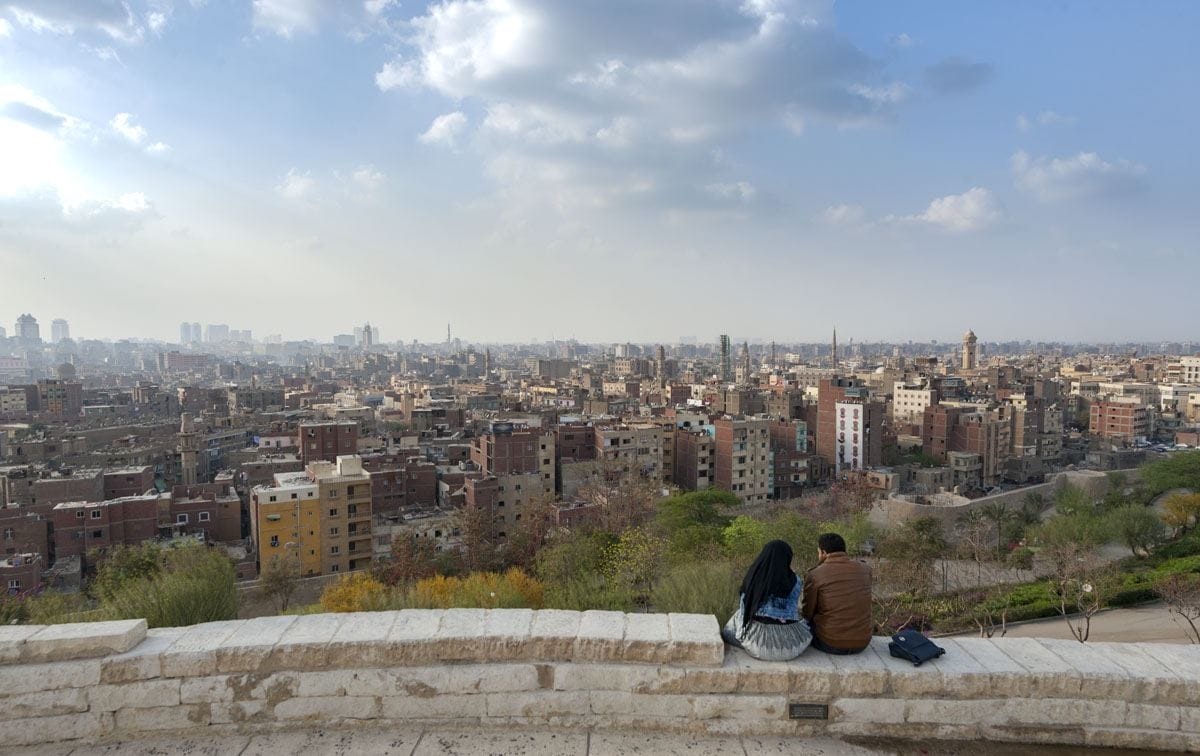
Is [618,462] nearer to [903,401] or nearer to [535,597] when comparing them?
[535,597]

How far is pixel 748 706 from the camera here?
294cm

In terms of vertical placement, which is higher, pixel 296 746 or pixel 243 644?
pixel 243 644

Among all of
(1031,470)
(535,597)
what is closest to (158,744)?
(535,597)

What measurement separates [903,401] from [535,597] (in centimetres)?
4748

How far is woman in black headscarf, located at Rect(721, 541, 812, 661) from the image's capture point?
3068mm

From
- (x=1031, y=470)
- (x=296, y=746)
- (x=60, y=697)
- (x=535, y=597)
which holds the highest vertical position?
(x=60, y=697)

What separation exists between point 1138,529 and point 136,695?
80.4 feet

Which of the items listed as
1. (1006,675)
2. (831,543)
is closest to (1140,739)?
(1006,675)

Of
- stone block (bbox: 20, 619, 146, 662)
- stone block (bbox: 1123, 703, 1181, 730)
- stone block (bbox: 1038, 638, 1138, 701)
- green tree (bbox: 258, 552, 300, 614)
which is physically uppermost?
stone block (bbox: 20, 619, 146, 662)

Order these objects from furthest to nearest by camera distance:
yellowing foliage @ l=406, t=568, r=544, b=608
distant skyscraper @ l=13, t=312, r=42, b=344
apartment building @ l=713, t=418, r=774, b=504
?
distant skyscraper @ l=13, t=312, r=42, b=344 → apartment building @ l=713, t=418, r=774, b=504 → yellowing foliage @ l=406, t=568, r=544, b=608

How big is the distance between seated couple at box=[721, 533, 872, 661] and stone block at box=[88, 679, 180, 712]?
237 centimetres

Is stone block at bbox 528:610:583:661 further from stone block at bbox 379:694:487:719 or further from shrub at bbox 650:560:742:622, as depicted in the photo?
shrub at bbox 650:560:742:622

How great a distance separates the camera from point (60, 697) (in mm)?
2867

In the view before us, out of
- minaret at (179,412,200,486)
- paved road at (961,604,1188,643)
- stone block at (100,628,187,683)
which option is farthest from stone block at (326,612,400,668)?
minaret at (179,412,200,486)
